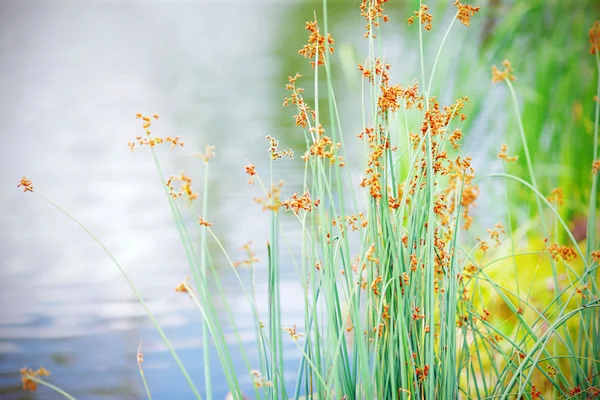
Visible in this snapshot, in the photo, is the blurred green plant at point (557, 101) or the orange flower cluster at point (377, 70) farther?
the blurred green plant at point (557, 101)

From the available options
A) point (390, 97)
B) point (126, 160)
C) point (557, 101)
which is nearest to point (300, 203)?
point (390, 97)

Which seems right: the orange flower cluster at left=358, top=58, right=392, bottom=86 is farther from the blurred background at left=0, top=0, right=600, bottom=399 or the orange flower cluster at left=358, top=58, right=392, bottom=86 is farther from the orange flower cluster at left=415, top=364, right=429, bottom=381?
the blurred background at left=0, top=0, right=600, bottom=399

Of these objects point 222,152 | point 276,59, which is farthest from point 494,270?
point 276,59

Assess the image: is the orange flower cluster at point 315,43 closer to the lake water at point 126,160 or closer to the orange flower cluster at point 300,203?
the orange flower cluster at point 300,203

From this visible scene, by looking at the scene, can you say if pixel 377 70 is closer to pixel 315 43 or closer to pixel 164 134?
pixel 315 43

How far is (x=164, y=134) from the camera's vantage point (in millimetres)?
3504

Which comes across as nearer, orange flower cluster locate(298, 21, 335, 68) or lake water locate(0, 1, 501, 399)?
orange flower cluster locate(298, 21, 335, 68)

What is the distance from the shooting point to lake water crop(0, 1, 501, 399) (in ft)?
7.02

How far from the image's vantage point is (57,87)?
4.32 metres

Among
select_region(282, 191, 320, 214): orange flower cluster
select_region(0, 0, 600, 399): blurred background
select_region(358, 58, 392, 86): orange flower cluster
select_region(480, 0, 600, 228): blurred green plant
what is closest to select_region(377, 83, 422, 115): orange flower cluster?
select_region(358, 58, 392, 86): orange flower cluster

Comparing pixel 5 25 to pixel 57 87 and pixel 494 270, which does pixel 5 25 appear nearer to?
pixel 57 87

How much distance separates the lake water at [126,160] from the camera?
2.14 m

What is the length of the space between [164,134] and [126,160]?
0.98ft

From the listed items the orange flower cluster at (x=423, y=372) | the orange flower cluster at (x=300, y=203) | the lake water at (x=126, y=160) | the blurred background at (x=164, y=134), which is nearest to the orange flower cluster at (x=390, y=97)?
the orange flower cluster at (x=300, y=203)
